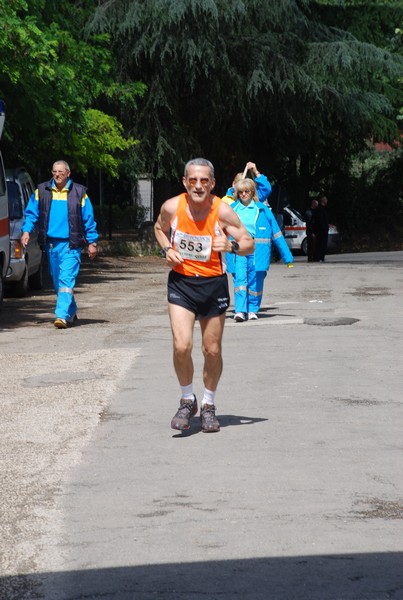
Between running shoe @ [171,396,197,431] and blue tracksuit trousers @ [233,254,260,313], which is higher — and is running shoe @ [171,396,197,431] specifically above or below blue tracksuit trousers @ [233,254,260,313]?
above

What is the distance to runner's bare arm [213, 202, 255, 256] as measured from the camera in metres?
8.62

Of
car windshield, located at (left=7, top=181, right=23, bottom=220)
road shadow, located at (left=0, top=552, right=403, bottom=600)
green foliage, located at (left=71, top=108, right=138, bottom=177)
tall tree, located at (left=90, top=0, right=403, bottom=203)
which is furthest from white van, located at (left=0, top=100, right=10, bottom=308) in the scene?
tall tree, located at (left=90, top=0, right=403, bottom=203)

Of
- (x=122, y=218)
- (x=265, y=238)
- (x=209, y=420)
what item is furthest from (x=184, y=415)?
(x=122, y=218)

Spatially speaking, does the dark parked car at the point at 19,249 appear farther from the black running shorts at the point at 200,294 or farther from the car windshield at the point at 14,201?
the black running shorts at the point at 200,294

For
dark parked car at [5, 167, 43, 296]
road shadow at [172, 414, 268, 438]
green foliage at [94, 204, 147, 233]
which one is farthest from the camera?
green foliage at [94, 204, 147, 233]

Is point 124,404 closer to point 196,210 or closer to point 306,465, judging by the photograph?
point 196,210

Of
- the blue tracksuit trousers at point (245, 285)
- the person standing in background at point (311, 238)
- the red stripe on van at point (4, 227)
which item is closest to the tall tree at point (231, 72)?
the person standing in background at point (311, 238)

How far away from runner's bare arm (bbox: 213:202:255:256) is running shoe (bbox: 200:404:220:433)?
3.39ft

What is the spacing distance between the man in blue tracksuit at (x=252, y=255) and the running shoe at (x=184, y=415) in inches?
286

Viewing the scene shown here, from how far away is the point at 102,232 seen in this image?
40.8 m

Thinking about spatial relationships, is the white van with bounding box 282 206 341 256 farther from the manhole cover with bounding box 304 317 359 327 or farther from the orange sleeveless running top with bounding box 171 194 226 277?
the orange sleeveless running top with bounding box 171 194 226 277

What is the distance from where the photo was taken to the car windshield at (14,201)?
66.9 ft

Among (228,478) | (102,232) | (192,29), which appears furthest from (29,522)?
(102,232)

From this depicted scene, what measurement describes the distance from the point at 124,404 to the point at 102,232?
31.1 metres
